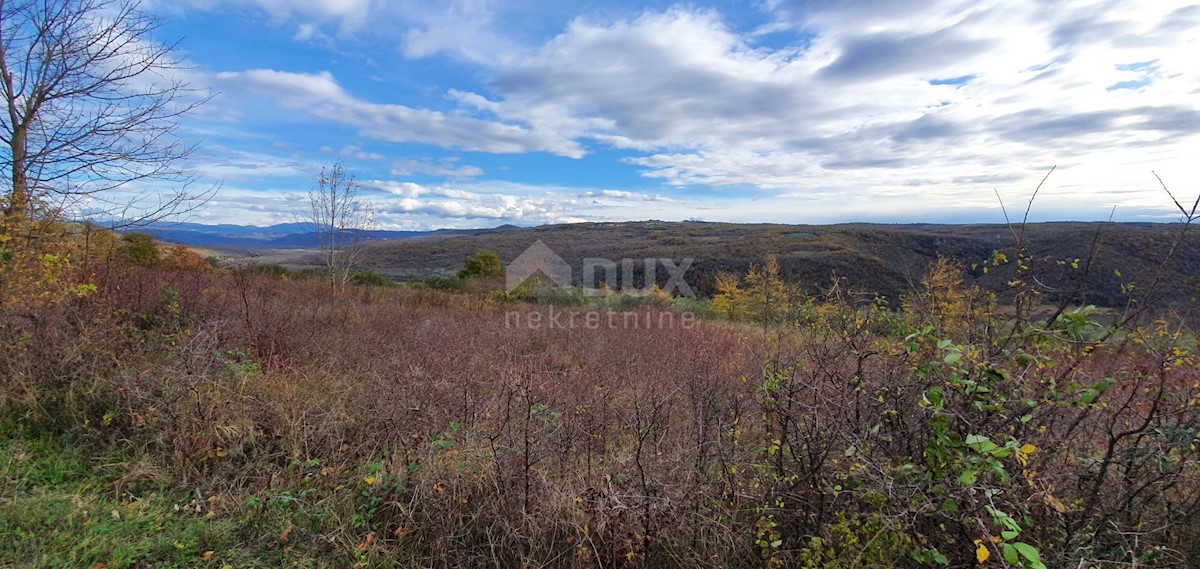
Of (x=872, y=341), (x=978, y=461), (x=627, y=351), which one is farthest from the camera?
(x=627, y=351)

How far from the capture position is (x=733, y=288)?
18.2m

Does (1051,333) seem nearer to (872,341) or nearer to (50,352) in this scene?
(872,341)

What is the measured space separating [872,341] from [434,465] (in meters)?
2.70

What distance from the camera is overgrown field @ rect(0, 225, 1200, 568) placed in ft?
7.18

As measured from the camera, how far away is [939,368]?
83.3 inches

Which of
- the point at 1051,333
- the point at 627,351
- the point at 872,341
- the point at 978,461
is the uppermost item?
the point at 1051,333

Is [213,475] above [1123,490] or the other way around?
the other way around

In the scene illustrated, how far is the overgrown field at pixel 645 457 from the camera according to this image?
2.19 m

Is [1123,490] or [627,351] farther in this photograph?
[627,351]

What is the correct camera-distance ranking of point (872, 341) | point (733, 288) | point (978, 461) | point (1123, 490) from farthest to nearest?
point (733, 288) < point (872, 341) < point (1123, 490) < point (978, 461)

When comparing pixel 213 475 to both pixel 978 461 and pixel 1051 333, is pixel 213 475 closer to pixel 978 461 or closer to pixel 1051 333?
pixel 978 461

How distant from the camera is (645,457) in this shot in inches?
127

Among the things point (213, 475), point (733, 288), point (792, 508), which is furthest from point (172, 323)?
point (733, 288)

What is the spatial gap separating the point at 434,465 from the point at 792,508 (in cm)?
209
